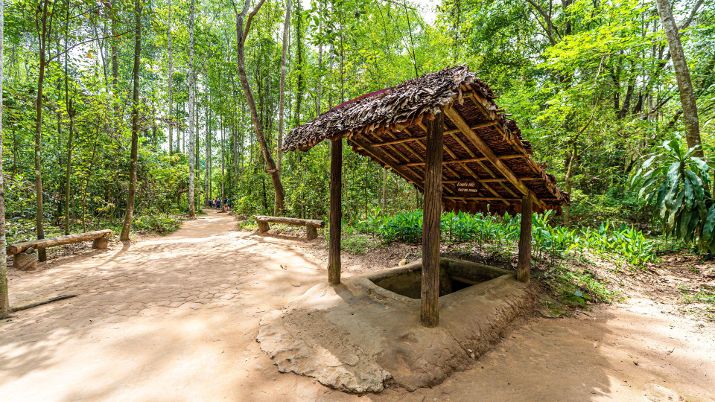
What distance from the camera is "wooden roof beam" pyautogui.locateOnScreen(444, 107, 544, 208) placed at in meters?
2.96

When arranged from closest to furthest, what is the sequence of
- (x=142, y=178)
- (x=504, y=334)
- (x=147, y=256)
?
(x=504, y=334)
(x=147, y=256)
(x=142, y=178)

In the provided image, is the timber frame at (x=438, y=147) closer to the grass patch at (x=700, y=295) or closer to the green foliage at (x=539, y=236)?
the green foliage at (x=539, y=236)

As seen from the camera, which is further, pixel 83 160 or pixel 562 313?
pixel 83 160

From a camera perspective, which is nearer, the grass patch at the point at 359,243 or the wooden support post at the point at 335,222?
the wooden support post at the point at 335,222

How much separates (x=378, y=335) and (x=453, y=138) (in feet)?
8.74

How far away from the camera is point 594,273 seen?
5.42m

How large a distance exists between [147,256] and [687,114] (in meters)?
12.5

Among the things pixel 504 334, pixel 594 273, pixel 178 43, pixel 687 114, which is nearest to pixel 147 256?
pixel 504 334

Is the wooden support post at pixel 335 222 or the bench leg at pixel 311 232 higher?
the wooden support post at pixel 335 222

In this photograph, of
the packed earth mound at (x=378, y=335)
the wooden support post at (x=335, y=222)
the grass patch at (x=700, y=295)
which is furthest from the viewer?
the grass patch at (x=700, y=295)

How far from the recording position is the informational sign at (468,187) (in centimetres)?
497

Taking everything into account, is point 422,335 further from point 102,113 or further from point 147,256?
point 102,113

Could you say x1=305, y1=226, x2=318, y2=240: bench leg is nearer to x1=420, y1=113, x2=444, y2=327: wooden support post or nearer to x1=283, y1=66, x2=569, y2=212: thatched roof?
x1=283, y1=66, x2=569, y2=212: thatched roof

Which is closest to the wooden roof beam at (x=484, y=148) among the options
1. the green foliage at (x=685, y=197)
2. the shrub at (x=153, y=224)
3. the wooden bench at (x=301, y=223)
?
the green foliage at (x=685, y=197)
